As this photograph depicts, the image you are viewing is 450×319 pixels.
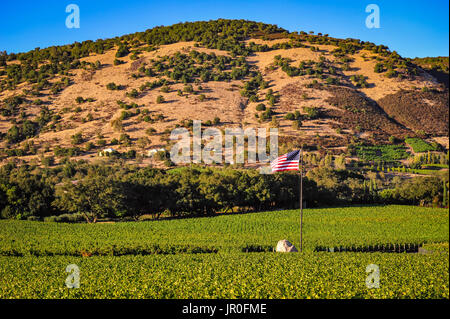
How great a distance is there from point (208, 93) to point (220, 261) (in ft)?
326

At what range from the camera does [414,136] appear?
9506cm

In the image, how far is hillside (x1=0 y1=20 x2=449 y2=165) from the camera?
300 ft

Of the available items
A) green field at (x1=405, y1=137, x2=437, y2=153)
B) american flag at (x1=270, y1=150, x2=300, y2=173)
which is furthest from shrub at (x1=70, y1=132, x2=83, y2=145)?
green field at (x1=405, y1=137, x2=437, y2=153)

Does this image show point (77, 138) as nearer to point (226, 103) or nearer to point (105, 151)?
point (105, 151)

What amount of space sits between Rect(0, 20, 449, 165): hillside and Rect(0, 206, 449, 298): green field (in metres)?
41.8

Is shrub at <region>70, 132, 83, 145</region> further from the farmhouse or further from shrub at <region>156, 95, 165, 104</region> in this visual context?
shrub at <region>156, 95, 165, 104</region>

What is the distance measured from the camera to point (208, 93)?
11525 cm

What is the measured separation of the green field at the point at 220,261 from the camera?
1150cm

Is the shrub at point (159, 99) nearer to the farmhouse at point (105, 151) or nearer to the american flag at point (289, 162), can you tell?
the farmhouse at point (105, 151)

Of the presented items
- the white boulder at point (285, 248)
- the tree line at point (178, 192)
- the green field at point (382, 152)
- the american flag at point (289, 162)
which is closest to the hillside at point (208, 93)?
the green field at point (382, 152)

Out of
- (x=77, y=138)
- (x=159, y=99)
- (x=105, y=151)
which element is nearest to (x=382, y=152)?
(x=159, y=99)

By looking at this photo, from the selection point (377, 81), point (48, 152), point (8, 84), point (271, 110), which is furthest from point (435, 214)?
point (8, 84)

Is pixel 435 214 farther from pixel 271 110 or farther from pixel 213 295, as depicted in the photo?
pixel 271 110
